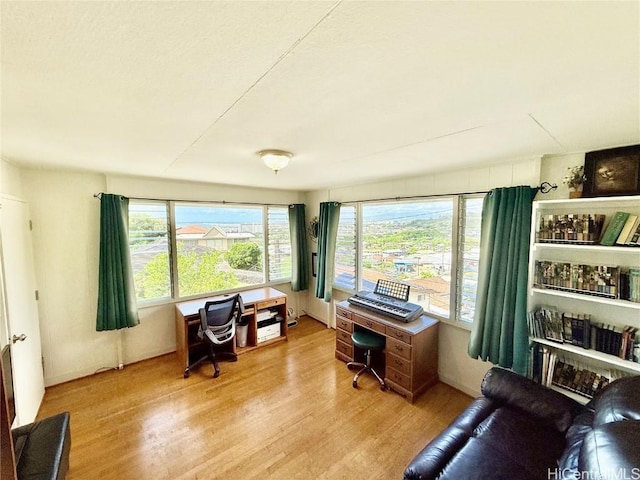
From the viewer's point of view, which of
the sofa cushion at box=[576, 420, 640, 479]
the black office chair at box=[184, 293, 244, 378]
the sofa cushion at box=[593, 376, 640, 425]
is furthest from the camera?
the black office chair at box=[184, 293, 244, 378]

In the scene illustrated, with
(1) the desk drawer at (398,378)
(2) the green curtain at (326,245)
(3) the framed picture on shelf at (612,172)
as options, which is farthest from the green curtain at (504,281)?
(2) the green curtain at (326,245)

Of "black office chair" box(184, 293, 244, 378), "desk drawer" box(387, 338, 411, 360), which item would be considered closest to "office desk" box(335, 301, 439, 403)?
"desk drawer" box(387, 338, 411, 360)

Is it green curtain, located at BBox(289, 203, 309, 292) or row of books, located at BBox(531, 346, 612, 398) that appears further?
green curtain, located at BBox(289, 203, 309, 292)

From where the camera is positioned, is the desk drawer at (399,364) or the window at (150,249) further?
the window at (150,249)

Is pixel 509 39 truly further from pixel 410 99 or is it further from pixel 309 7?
pixel 309 7

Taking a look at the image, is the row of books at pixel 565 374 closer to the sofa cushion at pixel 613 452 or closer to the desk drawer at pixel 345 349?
the sofa cushion at pixel 613 452

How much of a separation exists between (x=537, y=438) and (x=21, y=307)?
13.1 ft

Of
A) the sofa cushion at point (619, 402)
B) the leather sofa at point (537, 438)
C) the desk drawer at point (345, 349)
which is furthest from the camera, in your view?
the desk drawer at point (345, 349)

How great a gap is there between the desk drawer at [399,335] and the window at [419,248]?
614 mm

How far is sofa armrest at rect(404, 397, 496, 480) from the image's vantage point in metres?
1.43

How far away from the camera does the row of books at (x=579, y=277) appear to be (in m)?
1.81

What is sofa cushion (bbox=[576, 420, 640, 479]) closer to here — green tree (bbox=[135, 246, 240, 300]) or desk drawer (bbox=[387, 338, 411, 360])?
desk drawer (bbox=[387, 338, 411, 360])

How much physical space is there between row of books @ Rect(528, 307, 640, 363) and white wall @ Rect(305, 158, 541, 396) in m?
0.70

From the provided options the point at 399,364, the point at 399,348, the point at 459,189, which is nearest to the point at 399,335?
the point at 399,348
